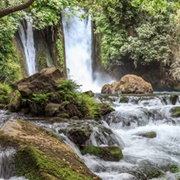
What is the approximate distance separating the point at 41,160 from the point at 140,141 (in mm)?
4387

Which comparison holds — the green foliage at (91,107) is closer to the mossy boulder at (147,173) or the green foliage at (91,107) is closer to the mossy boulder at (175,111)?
the mossy boulder at (175,111)

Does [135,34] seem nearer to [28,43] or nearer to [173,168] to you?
[28,43]

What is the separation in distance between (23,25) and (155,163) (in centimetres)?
1286

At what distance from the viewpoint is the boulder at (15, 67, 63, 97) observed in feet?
25.3

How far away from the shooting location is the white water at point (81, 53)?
20.9 m

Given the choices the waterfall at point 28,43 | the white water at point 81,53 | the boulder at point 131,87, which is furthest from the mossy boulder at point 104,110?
the white water at point 81,53

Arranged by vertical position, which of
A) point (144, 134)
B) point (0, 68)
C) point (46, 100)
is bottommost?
point (144, 134)

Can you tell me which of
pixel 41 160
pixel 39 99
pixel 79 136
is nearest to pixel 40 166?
pixel 41 160

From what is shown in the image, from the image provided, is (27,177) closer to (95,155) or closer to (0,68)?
(95,155)

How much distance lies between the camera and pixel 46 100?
757 centimetres

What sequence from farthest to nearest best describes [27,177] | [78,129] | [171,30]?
[171,30], [78,129], [27,177]

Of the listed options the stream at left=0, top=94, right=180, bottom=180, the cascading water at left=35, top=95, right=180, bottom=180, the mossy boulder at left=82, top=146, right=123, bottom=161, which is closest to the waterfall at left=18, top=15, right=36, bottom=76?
the stream at left=0, top=94, right=180, bottom=180

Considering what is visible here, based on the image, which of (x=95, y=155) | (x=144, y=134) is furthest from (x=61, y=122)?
(x=144, y=134)

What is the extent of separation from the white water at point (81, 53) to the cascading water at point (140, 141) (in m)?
9.92
